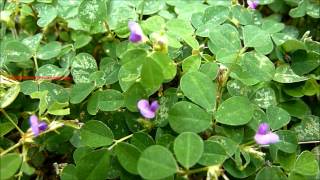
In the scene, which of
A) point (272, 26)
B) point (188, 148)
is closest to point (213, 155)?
point (188, 148)

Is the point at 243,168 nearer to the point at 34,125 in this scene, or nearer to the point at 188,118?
the point at 188,118

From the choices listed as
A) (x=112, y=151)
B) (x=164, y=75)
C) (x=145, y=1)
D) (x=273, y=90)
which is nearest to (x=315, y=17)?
(x=273, y=90)

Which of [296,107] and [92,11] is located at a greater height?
[92,11]

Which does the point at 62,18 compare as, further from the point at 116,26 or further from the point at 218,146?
the point at 218,146

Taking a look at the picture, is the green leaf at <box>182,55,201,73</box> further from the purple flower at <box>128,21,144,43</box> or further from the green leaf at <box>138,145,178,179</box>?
the green leaf at <box>138,145,178,179</box>

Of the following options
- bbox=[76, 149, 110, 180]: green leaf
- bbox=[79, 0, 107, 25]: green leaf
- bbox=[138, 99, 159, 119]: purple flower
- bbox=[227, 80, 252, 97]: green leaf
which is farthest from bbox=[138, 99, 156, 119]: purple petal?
bbox=[79, 0, 107, 25]: green leaf
